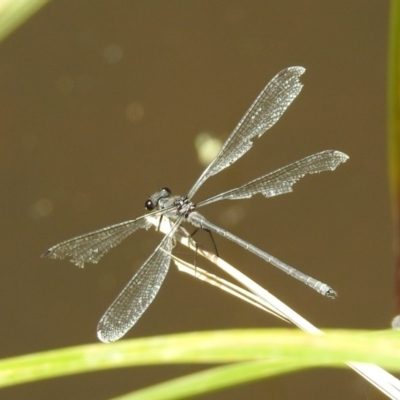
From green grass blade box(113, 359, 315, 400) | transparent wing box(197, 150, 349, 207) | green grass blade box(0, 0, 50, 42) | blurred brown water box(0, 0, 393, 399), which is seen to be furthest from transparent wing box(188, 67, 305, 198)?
green grass blade box(113, 359, 315, 400)

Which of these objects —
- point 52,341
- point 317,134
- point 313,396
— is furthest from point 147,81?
point 313,396

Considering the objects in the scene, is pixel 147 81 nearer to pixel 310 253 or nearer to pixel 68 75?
pixel 68 75

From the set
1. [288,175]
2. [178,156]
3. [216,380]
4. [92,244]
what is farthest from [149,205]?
[216,380]

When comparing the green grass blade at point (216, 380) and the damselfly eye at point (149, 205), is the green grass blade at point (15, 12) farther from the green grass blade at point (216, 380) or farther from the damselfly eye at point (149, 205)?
the damselfly eye at point (149, 205)

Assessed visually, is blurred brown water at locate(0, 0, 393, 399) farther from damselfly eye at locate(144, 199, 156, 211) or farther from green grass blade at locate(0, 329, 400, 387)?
green grass blade at locate(0, 329, 400, 387)

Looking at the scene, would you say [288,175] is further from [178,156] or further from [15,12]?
[15,12]

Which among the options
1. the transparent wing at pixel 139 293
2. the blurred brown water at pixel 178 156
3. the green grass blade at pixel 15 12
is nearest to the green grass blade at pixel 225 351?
the green grass blade at pixel 15 12
